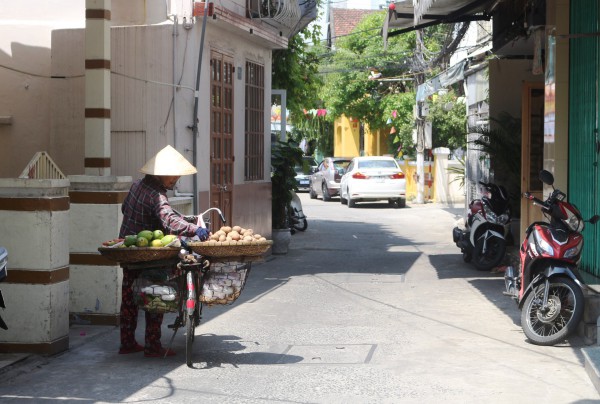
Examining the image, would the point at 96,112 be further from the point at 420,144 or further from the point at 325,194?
the point at 325,194

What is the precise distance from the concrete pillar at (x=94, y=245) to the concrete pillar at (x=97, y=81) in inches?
35.4

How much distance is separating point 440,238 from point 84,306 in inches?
464

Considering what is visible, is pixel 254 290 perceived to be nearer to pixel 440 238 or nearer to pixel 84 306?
pixel 84 306

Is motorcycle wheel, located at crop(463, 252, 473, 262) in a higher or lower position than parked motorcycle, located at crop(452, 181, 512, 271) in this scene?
lower

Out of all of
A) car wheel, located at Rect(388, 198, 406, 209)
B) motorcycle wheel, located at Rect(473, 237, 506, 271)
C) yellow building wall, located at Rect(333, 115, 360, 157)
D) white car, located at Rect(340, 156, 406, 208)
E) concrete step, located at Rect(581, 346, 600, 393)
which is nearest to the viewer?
concrete step, located at Rect(581, 346, 600, 393)

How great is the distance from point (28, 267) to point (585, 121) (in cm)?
597

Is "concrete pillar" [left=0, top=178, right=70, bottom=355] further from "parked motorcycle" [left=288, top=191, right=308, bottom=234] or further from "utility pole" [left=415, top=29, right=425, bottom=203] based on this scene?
"utility pole" [left=415, top=29, right=425, bottom=203]

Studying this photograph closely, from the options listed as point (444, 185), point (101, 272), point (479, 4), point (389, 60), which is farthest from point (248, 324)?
point (389, 60)

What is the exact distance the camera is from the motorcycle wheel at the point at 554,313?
873 centimetres

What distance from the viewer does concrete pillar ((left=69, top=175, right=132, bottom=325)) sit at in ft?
33.2

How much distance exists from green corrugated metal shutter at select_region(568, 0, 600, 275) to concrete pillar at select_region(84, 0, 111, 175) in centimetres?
507

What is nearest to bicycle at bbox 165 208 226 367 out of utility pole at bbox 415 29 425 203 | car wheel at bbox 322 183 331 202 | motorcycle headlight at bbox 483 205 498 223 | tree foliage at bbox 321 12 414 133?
motorcycle headlight at bbox 483 205 498 223

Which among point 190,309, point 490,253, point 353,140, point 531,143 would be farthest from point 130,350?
point 353,140

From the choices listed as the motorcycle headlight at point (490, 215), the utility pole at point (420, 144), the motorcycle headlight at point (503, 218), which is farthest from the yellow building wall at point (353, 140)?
the motorcycle headlight at point (503, 218)
